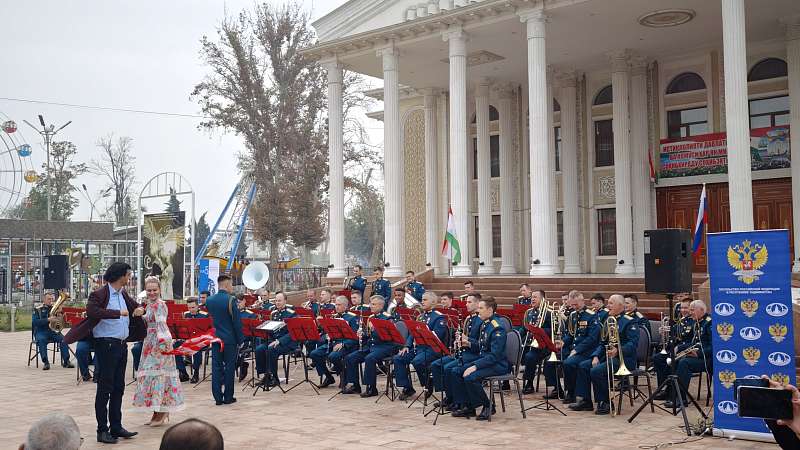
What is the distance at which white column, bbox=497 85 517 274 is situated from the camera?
1149 inches

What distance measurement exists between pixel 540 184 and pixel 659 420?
40.8 ft

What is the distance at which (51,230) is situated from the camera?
113ft

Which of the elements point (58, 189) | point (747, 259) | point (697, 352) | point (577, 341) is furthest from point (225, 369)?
point (58, 189)

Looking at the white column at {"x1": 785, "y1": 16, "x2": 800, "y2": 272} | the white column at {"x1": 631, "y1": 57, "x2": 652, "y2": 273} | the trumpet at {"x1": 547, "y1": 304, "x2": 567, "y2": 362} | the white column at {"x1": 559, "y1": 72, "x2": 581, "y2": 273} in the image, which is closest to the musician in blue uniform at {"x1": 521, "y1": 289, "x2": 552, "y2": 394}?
the trumpet at {"x1": 547, "y1": 304, "x2": 567, "y2": 362}

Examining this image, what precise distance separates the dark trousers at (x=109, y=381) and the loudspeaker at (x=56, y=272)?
14.9m

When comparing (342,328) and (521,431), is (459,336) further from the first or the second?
(342,328)

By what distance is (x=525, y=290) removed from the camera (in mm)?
15883

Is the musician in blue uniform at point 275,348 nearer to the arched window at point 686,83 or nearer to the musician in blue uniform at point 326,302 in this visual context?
the musician in blue uniform at point 326,302

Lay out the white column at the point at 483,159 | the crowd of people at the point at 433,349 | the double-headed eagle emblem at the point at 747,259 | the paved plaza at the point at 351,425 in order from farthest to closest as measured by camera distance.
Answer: the white column at the point at 483,159, the crowd of people at the point at 433,349, the paved plaza at the point at 351,425, the double-headed eagle emblem at the point at 747,259

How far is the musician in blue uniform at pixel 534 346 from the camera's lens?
1264 cm

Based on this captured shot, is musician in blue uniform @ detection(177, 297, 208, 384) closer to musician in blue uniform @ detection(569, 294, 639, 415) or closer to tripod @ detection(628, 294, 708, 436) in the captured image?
musician in blue uniform @ detection(569, 294, 639, 415)

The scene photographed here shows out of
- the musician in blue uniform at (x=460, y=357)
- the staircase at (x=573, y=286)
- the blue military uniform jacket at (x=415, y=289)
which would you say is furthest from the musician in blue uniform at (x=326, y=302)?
the staircase at (x=573, y=286)

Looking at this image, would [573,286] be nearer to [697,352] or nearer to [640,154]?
[640,154]

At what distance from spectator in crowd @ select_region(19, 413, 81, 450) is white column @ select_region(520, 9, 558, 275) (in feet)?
62.9
